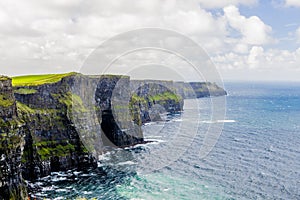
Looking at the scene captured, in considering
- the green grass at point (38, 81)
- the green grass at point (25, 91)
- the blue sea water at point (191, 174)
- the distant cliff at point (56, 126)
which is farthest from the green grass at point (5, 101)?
the green grass at point (38, 81)

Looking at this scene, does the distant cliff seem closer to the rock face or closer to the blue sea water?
the rock face

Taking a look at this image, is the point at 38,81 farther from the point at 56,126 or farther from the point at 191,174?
the point at 191,174

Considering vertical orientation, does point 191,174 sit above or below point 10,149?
below

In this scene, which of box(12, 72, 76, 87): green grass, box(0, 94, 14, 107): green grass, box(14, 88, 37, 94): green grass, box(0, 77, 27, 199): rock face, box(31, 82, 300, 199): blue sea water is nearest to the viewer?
box(0, 77, 27, 199): rock face

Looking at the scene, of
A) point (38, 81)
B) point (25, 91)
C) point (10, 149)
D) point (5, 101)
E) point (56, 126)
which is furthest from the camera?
point (38, 81)

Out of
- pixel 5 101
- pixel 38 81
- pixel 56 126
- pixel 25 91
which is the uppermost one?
pixel 38 81

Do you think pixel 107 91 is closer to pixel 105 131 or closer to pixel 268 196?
pixel 105 131

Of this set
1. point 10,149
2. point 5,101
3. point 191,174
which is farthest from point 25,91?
point 191,174

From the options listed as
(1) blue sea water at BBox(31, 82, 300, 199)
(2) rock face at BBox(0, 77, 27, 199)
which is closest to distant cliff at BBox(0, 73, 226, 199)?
(2) rock face at BBox(0, 77, 27, 199)

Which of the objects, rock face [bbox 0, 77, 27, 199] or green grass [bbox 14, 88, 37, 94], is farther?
green grass [bbox 14, 88, 37, 94]
